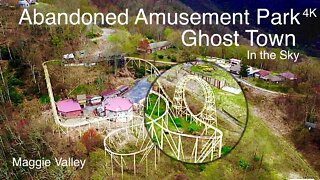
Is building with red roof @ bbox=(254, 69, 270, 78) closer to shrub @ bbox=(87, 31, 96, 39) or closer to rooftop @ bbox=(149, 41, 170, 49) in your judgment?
rooftop @ bbox=(149, 41, 170, 49)

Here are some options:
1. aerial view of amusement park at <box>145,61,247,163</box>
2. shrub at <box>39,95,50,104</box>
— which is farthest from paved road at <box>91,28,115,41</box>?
aerial view of amusement park at <box>145,61,247,163</box>

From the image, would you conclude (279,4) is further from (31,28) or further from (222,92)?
(31,28)

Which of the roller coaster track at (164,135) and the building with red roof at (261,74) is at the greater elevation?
the building with red roof at (261,74)

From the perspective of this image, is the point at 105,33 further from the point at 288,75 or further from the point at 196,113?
the point at 196,113

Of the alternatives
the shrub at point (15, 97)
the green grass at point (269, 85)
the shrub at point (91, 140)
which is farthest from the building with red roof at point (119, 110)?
the green grass at point (269, 85)

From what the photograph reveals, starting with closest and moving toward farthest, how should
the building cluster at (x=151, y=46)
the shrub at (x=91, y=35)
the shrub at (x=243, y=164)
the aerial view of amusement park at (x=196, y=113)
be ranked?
1. the aerial view of amusement park at (x=196, y=113)
2. the shrub at (x=243, y=164)
3. the building cluster at (x=151, y=46)
4. the shrub at (x=91, y=35)

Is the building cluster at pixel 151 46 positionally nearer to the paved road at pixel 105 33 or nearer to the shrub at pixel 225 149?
the paved road at pixel 105 33

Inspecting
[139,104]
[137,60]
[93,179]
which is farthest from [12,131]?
[137,60]
